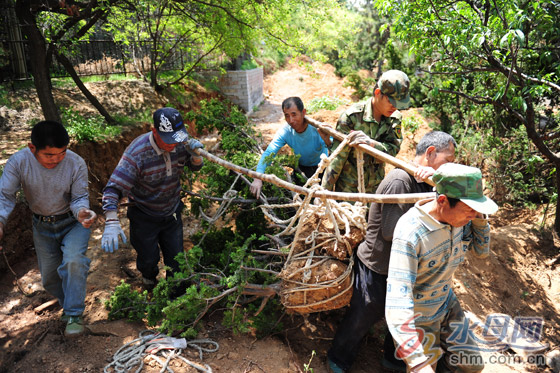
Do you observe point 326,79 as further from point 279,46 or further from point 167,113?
point 167,113

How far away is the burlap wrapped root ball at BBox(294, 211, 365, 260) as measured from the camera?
297 cm

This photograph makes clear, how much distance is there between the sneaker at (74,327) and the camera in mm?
2920

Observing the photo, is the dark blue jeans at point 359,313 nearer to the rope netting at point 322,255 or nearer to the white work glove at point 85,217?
the rope netting at point 322,255

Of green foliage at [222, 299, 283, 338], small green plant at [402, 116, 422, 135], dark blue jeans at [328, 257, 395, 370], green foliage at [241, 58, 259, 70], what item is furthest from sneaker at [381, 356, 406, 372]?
green foliage at [241, 58, 259, 70]

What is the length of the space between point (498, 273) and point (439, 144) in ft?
12.9

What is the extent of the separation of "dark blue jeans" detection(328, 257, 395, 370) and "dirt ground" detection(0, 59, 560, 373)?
299 mm

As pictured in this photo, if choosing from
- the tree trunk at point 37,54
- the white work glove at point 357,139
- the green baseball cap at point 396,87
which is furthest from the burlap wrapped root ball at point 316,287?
the tree trunk at point 37,54

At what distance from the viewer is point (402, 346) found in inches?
72.1

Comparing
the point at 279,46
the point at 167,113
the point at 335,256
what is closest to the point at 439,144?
the point at 335,256

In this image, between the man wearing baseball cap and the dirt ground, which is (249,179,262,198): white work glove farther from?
the dirt ground

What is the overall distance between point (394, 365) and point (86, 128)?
4933 mm

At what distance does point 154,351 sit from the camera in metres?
2.76

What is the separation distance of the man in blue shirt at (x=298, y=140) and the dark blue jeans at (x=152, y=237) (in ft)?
2.79

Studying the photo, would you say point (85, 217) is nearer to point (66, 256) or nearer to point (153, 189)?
point (66, 256)
